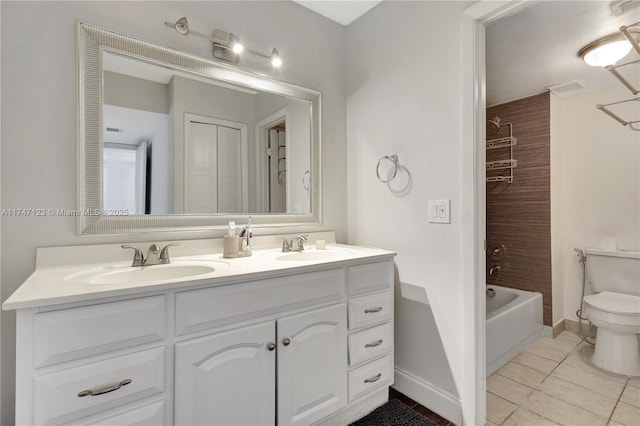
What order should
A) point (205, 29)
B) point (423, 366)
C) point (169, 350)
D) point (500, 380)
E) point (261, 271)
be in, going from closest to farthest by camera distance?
point (169, 350) < point (261, 271) < point (205, 29) < point (423, 366) < point (500, 380)

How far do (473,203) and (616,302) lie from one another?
1.72 meters

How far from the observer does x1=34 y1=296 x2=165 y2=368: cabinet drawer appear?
782 mm

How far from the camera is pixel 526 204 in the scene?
2.73 m

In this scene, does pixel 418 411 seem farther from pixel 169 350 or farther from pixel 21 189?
pixel 21 189

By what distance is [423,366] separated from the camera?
1.67 meters

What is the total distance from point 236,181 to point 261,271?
2.47 ft

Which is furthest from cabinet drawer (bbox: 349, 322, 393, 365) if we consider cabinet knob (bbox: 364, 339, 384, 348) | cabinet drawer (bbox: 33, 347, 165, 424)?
cabinet drawer (bbox: 33, 347, 165, 424)

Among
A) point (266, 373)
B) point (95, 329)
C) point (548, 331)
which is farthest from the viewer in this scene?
point (548, 331)

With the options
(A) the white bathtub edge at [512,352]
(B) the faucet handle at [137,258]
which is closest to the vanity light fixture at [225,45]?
(B) the faucet handle at [137,258]

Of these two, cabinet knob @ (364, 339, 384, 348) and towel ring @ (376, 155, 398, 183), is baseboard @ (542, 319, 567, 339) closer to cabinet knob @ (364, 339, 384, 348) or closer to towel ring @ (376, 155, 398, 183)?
cabinet knob @ (364, 339, 384, 348)

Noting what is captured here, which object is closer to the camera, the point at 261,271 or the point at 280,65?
the point at 261,271

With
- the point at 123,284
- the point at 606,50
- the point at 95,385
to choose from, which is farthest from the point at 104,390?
the point at 606,50

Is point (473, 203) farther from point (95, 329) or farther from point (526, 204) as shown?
point (526, 204)

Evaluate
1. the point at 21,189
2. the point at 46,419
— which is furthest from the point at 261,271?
the point at 21,189
